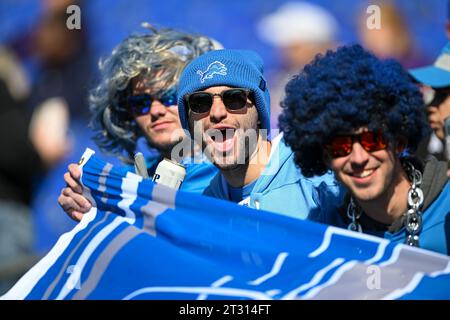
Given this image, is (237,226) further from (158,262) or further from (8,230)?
(8,230)

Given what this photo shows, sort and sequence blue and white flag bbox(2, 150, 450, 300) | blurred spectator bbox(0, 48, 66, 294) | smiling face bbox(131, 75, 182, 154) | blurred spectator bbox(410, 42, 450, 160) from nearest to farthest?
blue and white flag bbox(2, 150, 450, 300)
smiling face bbox(131, 75, 182, 154)
blurred spectator bbox(410, 42, 450, 160)
blurred spectator bbox(0, 48, 66, 294)

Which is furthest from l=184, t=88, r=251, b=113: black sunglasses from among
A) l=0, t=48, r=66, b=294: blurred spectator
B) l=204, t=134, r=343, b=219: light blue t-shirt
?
l=0, t=48, r=66, b=294: blurred spectator

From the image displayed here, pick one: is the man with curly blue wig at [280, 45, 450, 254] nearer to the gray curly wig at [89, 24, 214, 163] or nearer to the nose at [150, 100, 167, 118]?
the nose at [150, 100, 167, 118]

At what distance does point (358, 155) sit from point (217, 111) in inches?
30.9

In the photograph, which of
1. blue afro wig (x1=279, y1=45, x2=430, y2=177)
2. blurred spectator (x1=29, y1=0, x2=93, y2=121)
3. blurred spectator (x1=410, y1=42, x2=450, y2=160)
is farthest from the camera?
blurred spectator (x1=29, y1=0, x2=93, y2=121)

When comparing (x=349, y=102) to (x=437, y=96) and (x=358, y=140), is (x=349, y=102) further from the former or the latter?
(x=437, y=96)

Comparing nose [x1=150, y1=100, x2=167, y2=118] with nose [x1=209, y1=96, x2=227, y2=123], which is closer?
nose [x1=209, y1=96, x2=227, y2=123]

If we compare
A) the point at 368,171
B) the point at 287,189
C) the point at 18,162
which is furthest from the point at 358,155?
the point at 18,162

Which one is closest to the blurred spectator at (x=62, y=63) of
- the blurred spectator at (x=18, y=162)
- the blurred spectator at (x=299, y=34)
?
the blurred spectator at (x=18, y=162)

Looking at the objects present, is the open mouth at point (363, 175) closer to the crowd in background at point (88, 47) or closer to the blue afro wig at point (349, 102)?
the blue afro wig at point (349, 102)

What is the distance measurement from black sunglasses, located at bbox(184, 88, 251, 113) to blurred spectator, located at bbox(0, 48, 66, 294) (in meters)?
1.44

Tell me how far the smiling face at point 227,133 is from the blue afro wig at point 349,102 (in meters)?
0.39

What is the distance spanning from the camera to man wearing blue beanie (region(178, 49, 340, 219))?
384 centimetres
